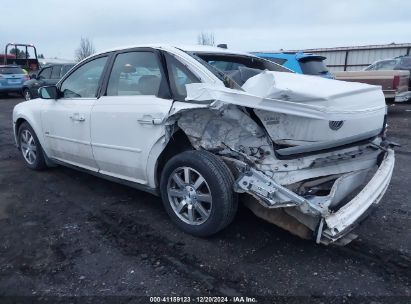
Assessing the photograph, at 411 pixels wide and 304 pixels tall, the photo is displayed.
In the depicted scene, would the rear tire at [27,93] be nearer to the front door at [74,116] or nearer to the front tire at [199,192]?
the front door at [74,116]

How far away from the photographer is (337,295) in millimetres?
2621

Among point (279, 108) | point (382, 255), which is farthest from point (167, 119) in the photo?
point (382, 255)

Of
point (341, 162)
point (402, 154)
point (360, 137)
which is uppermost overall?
point (360, 137)

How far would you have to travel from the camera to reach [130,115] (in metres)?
3.61

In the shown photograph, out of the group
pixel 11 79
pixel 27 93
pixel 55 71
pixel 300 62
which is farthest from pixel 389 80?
pixel 11 79

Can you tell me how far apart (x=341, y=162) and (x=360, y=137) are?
25 cm

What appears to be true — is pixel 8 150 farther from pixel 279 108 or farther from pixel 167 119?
pixel 279 108

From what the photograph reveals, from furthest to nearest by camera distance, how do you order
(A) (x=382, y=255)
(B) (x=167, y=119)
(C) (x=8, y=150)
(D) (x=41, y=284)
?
1. (C) (x=8, y=150)
2. (B) (x=167, y=119)
3. (A) (x=382, y=255)
4. (D) (x=41, y=284)

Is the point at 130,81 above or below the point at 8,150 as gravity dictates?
above

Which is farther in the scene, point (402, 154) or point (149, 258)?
point (402, 154)

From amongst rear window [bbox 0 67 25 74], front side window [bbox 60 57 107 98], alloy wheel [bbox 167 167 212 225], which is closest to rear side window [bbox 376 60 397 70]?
front side window [bbox 60 57 107 98]

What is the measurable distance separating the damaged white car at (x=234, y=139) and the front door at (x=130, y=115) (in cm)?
1

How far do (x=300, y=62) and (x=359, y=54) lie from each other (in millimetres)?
14405

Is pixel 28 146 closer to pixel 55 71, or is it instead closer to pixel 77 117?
A: pixel 77 117
